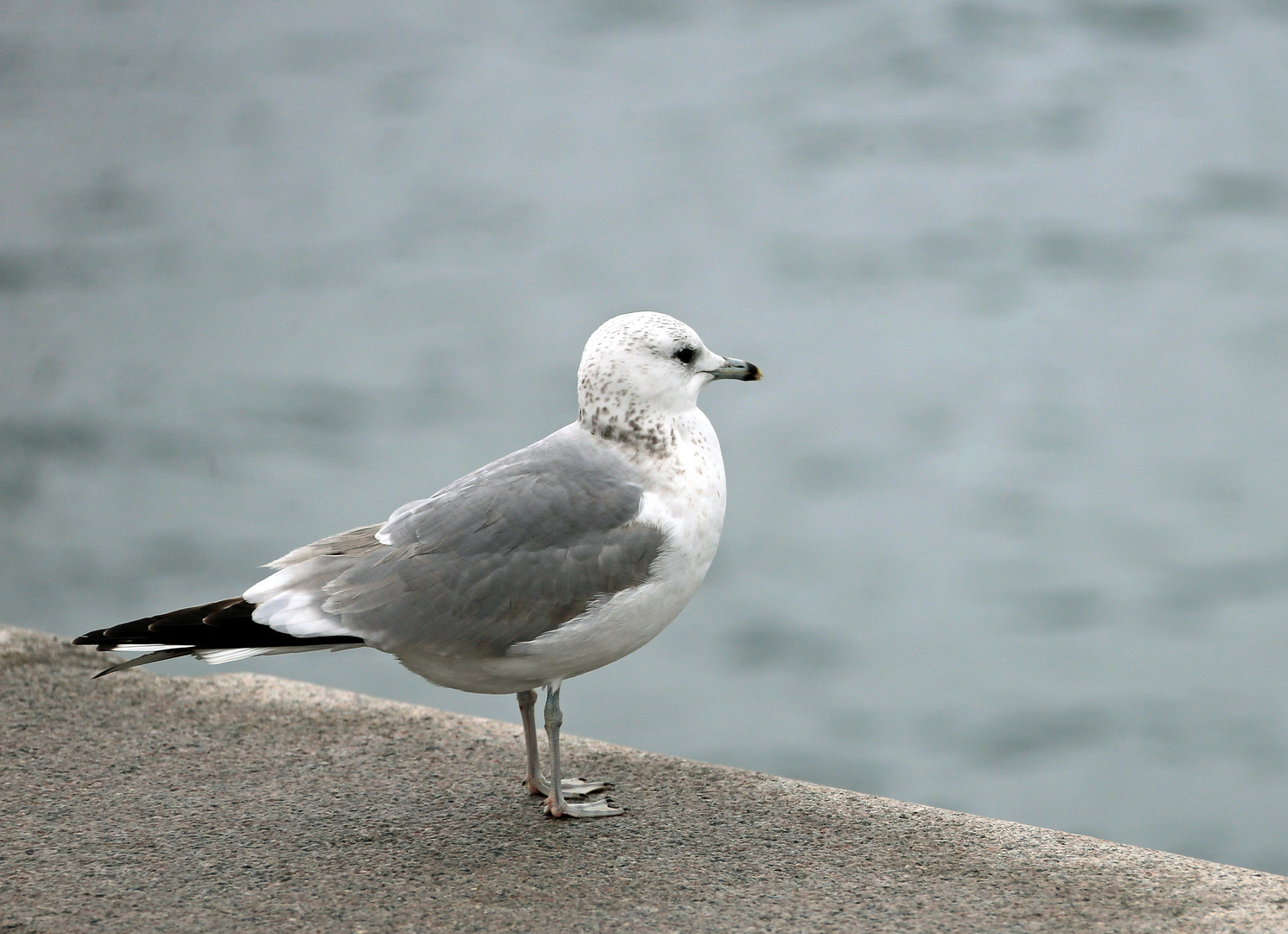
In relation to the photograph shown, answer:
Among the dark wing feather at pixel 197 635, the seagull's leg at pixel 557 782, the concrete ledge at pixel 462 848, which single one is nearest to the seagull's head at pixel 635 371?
the seagull's leg at pixel 557 782

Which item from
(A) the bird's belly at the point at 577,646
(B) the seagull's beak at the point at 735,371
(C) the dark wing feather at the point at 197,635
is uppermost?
(B) the seagull's beak at the point at 735,371

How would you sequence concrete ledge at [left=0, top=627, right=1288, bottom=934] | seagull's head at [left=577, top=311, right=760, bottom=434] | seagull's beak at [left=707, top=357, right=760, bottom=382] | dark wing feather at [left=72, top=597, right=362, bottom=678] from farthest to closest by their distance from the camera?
seagull's beak at [left=707, top=357, right=760, bottom=382] → seagull's head at [left=577, top=311, right=760, bottom=434] → dark wing feather at [left=72, top=597, right=362, bottom=678] → concrete ledge at [left=0, top=627, right=1288, bottom=934]

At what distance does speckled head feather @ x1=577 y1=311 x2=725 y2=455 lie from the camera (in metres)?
3.10

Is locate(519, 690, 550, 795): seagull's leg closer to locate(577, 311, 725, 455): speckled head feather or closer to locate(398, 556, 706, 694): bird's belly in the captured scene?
locate(398, 556, 706, 694): bird's belly

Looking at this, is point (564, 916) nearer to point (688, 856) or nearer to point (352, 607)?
point (688, 856)

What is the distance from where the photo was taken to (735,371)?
10.8ft

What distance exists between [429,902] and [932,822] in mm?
1270

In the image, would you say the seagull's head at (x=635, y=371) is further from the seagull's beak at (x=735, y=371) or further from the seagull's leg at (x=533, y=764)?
the seagull's leg at (x=533, y=764)

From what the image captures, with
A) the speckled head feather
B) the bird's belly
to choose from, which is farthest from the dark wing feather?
the speckled head feather

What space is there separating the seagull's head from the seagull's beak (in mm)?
89

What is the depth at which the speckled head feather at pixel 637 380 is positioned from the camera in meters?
3.10

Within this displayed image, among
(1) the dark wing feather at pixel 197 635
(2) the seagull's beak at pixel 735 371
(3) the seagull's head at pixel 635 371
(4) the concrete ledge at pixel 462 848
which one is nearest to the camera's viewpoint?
(4) the concrete ledge at pixel 462 848

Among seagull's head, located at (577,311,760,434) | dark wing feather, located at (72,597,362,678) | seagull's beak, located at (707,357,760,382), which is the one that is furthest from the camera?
seagull's beak, located at (707,357,760,382)

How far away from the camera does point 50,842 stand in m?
3.03
